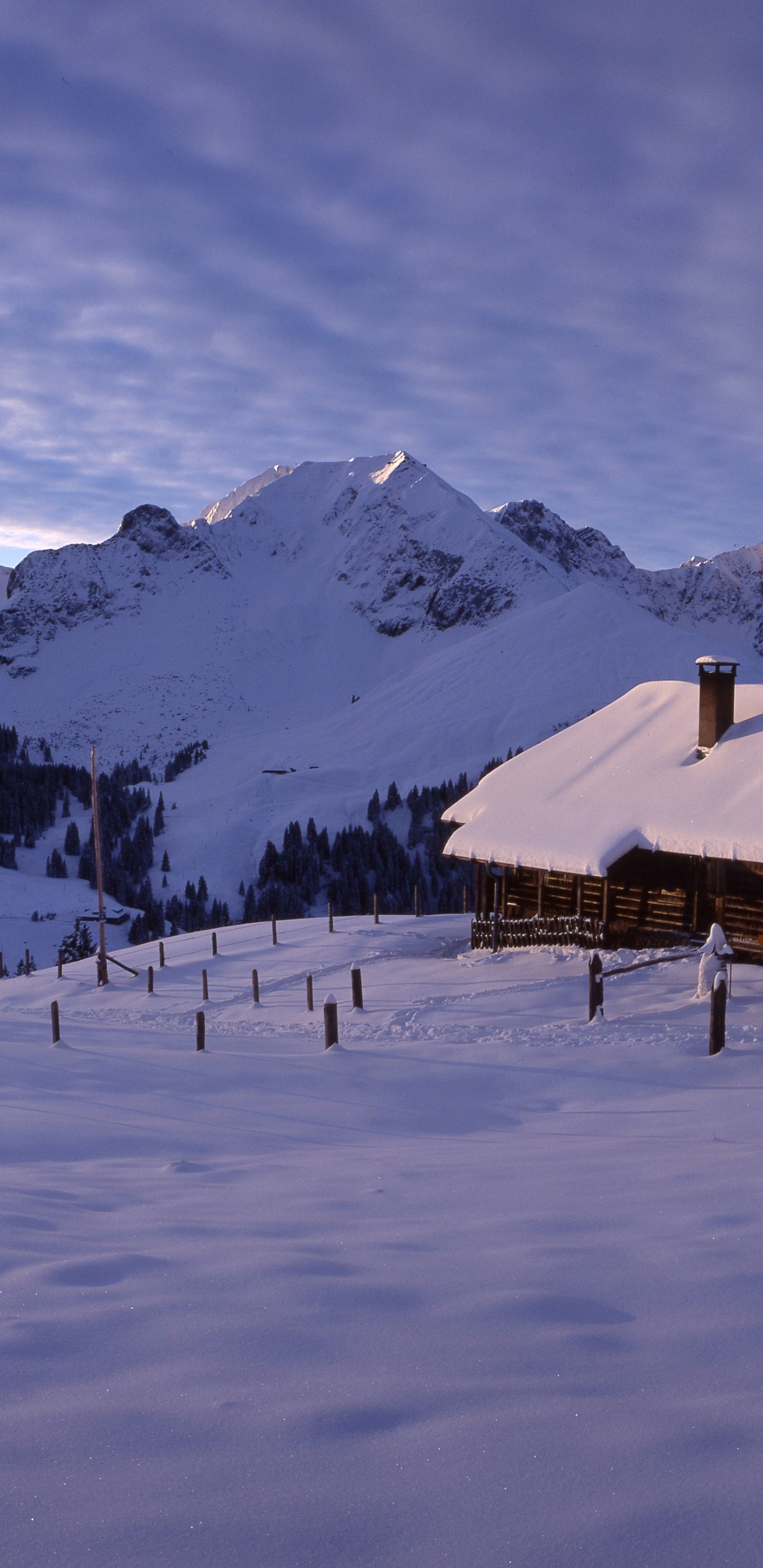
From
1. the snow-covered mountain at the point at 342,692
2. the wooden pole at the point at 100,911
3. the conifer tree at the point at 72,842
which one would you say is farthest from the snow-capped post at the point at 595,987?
the conifer tree at the point at 72,842

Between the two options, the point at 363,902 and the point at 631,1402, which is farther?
the point at 363,902

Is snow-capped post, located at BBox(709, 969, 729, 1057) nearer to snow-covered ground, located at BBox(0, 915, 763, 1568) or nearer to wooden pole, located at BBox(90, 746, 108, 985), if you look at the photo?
snow-covered ground, located at BBox(0, 915, 763, 1568)

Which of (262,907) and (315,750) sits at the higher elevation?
(315,750)

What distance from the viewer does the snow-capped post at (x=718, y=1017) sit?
36.9 feet

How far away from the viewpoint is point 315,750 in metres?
119

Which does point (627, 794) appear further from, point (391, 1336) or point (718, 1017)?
point (391, 1336)

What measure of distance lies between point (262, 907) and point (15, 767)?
185 ft

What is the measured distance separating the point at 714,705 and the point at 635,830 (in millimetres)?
4218

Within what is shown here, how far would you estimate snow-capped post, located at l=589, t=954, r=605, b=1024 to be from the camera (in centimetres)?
1412

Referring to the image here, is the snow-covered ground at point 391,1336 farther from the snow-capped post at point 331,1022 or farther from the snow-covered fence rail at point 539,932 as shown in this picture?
the snow-covered fence rail at point 539,932

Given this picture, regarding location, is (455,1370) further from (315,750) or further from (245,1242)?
(315,750)

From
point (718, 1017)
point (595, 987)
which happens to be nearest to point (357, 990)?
point (595, 987)

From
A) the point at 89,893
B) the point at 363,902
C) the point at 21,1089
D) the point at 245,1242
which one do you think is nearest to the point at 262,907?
the point at 363,902

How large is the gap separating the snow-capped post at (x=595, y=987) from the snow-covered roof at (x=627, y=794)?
4847 mm
